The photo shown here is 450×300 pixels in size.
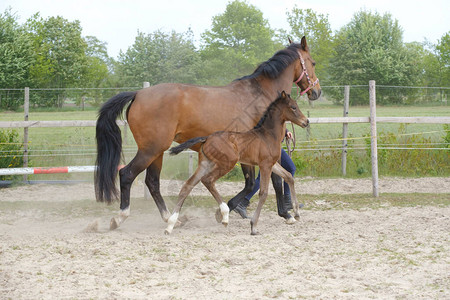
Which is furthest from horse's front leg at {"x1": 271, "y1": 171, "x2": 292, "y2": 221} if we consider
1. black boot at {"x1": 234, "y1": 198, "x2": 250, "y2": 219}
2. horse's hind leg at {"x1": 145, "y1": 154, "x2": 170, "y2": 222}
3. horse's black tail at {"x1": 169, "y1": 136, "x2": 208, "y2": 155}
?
horse's hind leg at {"x1": 145, "y1": 154, "x2": 170, "y2": 222}

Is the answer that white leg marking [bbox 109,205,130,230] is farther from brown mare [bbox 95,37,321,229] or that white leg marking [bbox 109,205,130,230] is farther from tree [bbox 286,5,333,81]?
tree [bbox 286,5,333,81]

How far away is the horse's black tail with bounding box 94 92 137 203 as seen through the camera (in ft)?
18.4

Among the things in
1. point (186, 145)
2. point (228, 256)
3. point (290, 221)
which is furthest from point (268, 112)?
point (228, 256)

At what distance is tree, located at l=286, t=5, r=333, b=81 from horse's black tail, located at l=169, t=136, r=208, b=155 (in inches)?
1212

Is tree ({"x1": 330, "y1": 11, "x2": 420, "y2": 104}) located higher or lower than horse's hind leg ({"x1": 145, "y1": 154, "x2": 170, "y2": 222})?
higher

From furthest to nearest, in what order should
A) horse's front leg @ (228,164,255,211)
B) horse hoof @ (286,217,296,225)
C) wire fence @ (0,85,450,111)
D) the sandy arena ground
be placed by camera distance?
1. wire fence @ (0,85,450,111)
2. horse's front leg @ (228,164,255,211)
3. horse hoof @ (286,217,296,225)
4. the sandy arena ground

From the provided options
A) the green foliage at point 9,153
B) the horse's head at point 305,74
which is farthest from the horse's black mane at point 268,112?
the green foliage at point 9,153

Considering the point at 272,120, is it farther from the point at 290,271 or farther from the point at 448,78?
the point at 448,78

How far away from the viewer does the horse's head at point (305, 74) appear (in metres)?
6.16

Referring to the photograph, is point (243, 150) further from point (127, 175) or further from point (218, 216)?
point (127, 175)

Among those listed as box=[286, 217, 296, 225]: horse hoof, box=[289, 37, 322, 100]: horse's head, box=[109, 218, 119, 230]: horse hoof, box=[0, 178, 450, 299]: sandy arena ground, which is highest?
box=[289, 37, 322, 100]: horse's head

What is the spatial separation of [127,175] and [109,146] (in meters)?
0.54

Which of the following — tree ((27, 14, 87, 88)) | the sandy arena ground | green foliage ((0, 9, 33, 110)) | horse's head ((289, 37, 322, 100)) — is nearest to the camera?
the sandy arena ground

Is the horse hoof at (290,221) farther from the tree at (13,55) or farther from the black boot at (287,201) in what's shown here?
the tree at (13,55)
